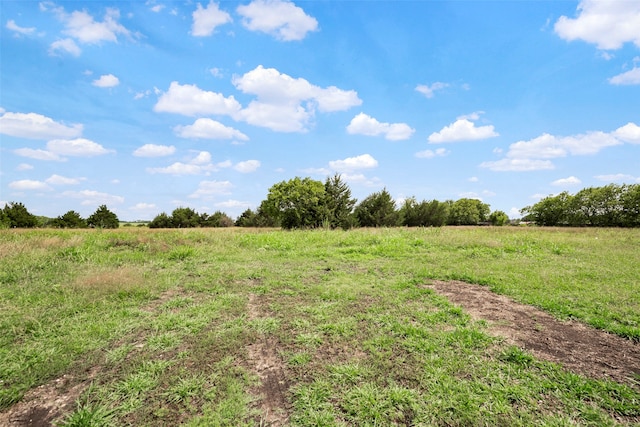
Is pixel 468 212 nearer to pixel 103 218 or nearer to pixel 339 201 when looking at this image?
pixel 339 201

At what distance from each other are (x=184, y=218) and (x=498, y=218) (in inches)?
2885

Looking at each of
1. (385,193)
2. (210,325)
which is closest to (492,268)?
(210,325)

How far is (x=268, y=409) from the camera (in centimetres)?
266

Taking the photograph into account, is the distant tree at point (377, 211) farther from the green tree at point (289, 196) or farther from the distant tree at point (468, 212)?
the distant tree at point (468, 212)

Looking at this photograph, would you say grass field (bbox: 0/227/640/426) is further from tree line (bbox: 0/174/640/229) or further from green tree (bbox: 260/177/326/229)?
green tree (bbox: 260/177/326/229)

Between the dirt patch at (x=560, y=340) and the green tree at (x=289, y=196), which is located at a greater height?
the green tree at (x=289, y=196)

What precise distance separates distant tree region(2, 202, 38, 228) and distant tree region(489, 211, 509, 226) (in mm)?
88251

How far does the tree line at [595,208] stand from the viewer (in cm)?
3931

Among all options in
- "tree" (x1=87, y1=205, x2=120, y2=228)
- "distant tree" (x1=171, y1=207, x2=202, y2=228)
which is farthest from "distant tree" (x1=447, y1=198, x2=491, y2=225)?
"tree" (x1=87, y1=205, x2=120, y2=228)

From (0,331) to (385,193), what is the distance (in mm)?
36210

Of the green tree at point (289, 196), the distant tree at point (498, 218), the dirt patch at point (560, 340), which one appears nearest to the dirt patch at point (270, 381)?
the dirt patch at point (560, 340)

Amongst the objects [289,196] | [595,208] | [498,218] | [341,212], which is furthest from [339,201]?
[498,218]

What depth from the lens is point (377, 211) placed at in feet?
122

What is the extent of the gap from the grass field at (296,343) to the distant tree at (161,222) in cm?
4522
